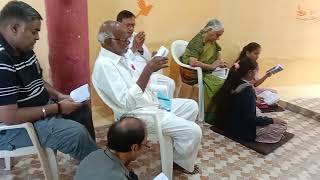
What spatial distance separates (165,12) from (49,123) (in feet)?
7.15

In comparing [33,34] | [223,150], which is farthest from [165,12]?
[33,34]

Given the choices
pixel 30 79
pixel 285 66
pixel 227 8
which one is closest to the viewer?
pixel 30 79

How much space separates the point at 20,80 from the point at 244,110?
1.82 metres

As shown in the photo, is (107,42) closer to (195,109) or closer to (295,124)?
(195,109)

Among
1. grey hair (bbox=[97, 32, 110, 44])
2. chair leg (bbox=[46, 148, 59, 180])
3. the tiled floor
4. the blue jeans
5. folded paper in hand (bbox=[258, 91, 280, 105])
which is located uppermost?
grey hair (bbox=[97, 32, 110, 44])

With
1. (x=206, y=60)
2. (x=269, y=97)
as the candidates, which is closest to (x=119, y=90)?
(x=206, y=60)

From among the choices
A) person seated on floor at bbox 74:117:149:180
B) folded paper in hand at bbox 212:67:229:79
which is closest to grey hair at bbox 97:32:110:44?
person seated on floor at bbox 74:117:149:180

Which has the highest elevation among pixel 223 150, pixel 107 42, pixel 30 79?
pixel 107 42

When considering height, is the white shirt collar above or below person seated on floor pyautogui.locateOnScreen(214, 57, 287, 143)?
above

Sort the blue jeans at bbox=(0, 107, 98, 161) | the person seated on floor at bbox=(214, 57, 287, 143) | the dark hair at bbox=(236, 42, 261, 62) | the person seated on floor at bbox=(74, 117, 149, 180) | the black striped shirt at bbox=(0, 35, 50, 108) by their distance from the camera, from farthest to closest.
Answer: the dark hair at bbox=(236, 42, 261, 62)
the person seated on floor at bbox=(214, 57, 287, 143)
the blue jeans at bbox=(0, 107, 98, 161)
the black striped shirt at bbox=(0, 35, 50, 108)
the person seated on floor at bbox=(74, 117, 149, 180)

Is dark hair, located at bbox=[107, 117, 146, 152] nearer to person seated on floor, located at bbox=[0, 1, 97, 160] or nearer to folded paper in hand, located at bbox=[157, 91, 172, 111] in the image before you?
person seated on floor, located at bbox=[0, 1, 97, 160]

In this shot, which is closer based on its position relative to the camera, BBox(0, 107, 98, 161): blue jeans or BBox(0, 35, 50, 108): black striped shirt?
BBox(0, 35, 50, 108): black striped shirt

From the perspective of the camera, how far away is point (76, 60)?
2.80 metres

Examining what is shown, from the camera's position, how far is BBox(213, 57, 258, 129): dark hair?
2979mm
